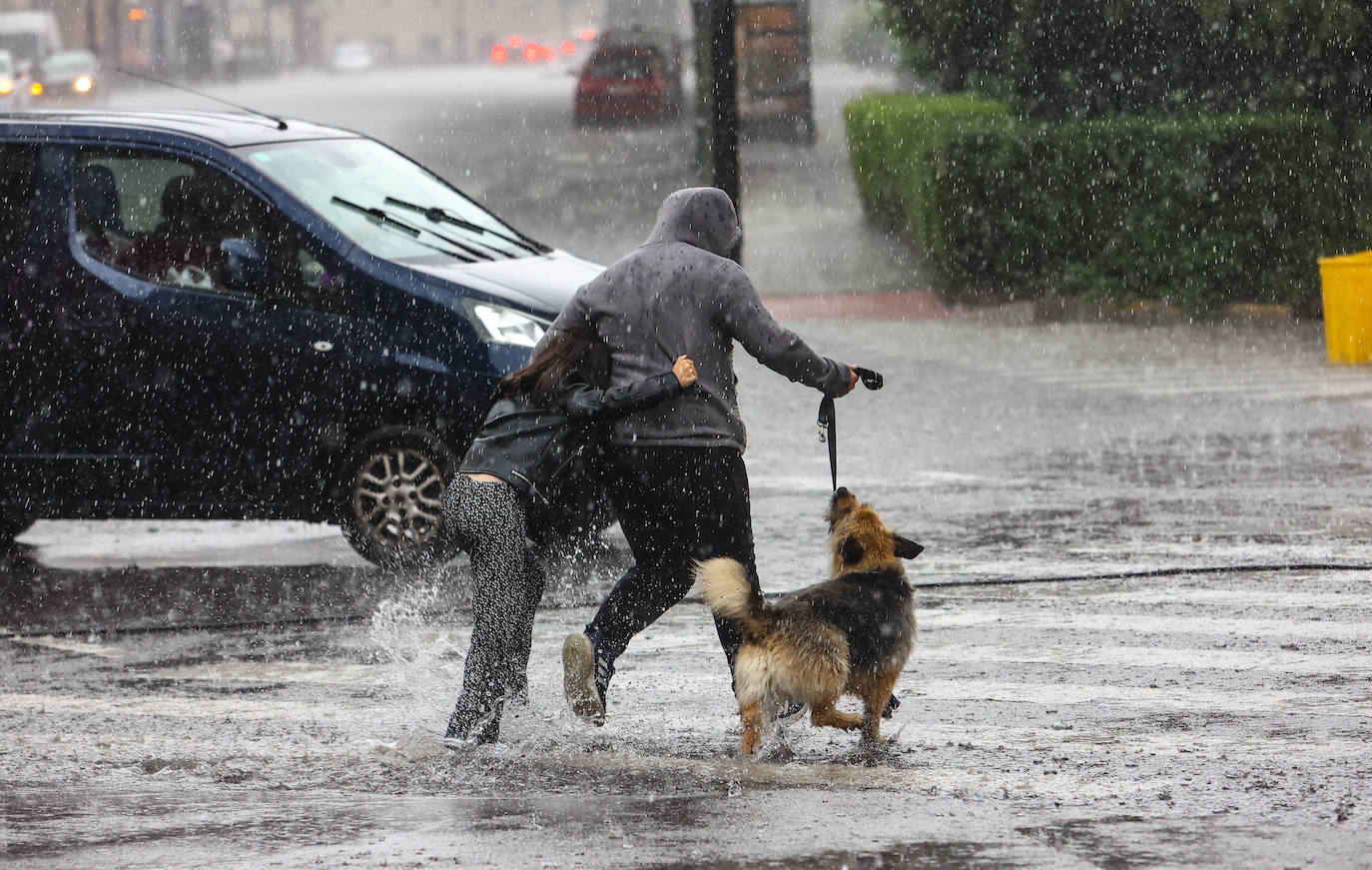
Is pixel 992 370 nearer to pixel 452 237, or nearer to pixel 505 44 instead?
pixel 452 237

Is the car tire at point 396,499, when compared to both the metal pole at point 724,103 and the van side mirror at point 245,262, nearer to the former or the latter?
the van side mirror at point 245,262

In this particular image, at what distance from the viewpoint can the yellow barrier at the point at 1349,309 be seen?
14547mm

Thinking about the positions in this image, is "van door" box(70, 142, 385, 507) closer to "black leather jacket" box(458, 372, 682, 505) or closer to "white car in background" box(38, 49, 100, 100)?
"black leather jacket" box(458, 372, 682, 505)

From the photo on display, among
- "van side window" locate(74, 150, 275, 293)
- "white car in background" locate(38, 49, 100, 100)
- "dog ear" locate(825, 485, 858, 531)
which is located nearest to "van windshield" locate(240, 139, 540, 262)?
"van side window" locate(74, 150, 275, 293)

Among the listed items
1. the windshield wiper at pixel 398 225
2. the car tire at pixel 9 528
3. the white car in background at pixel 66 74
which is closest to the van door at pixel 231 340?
the windshield wiper at pixel 398 225

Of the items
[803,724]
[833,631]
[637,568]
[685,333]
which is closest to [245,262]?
[637,568]

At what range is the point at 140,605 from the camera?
846cm

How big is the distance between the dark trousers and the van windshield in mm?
3157

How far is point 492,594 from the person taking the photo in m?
6.00

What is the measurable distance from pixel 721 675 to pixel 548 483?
51.1 inches

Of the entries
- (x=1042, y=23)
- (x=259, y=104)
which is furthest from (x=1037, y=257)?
(x=259, y=104)

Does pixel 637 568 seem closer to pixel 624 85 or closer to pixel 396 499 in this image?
pixel 396 499

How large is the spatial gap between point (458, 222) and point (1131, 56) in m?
14.7

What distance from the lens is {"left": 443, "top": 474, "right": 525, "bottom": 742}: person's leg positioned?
5.92 meters
